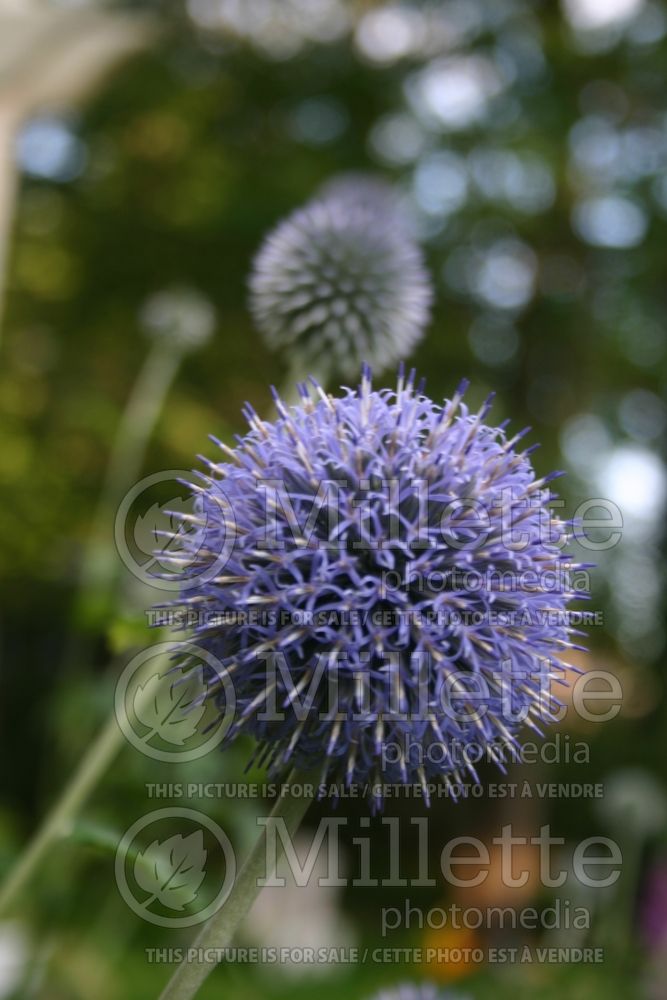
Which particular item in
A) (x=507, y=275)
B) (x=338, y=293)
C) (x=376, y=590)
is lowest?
(x=376, y=590)

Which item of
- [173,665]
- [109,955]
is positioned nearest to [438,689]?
[173,665]

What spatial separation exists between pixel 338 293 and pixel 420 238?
26.9 ft

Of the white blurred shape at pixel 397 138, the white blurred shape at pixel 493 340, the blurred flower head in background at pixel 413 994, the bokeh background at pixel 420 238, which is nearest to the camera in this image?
the blurred flower head in background at pixel 413 994

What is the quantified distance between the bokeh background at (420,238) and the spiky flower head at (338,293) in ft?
24.6

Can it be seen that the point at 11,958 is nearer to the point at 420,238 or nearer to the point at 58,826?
the point at 58,826

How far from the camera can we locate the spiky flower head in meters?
3.62

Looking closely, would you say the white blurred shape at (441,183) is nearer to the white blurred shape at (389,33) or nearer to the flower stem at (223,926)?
the white blurred shape at (389,33)

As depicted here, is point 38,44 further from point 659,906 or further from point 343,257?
point 659,906

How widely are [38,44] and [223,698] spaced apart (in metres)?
7.97

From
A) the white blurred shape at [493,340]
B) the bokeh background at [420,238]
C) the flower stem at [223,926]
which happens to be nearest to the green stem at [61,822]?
the flower stem at [223,926]

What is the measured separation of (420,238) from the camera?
11.5 metres

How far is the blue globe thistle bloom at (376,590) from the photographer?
1853mm
